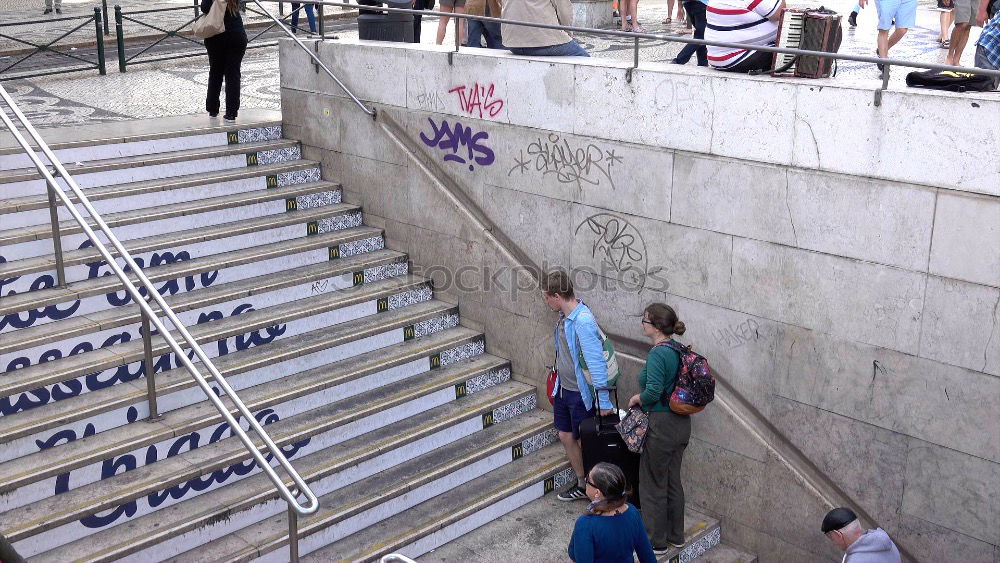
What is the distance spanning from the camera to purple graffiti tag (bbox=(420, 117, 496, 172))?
26.4 ft

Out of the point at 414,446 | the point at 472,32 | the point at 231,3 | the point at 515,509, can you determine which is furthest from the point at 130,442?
the point at 472,32

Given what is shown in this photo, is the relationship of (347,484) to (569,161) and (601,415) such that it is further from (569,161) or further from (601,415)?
(569,161)

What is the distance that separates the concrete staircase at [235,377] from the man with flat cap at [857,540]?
8.01 ft

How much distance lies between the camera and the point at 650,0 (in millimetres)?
18953

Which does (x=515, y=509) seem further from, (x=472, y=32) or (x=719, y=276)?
(x=472, y=32)

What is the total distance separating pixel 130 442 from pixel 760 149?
4.41 metres

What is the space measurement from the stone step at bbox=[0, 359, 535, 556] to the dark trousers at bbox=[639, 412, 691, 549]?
5.20 feet

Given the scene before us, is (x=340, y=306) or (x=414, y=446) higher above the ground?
(x=340, y=306)

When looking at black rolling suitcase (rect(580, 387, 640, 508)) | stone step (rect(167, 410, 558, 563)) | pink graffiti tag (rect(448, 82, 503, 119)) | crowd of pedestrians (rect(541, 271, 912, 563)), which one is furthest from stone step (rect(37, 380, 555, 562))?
pink graffiti tag (rect(448, 82, 503, 119))

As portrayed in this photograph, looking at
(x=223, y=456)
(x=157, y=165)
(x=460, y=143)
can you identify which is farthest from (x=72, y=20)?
(x=223, y=456)

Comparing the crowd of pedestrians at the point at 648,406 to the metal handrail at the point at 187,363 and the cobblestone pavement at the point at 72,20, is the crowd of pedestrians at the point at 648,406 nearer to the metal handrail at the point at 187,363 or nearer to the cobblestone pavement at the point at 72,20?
the metal handrail at the point at 187,363

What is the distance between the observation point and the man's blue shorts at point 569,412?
716 centimetres

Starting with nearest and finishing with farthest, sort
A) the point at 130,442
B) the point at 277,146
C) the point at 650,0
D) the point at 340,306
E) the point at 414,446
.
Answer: the point at 130,442, the point at 414,446, the point at 340,306, the point at 277,146, the point at 650,0

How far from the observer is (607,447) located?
6.84 meters
